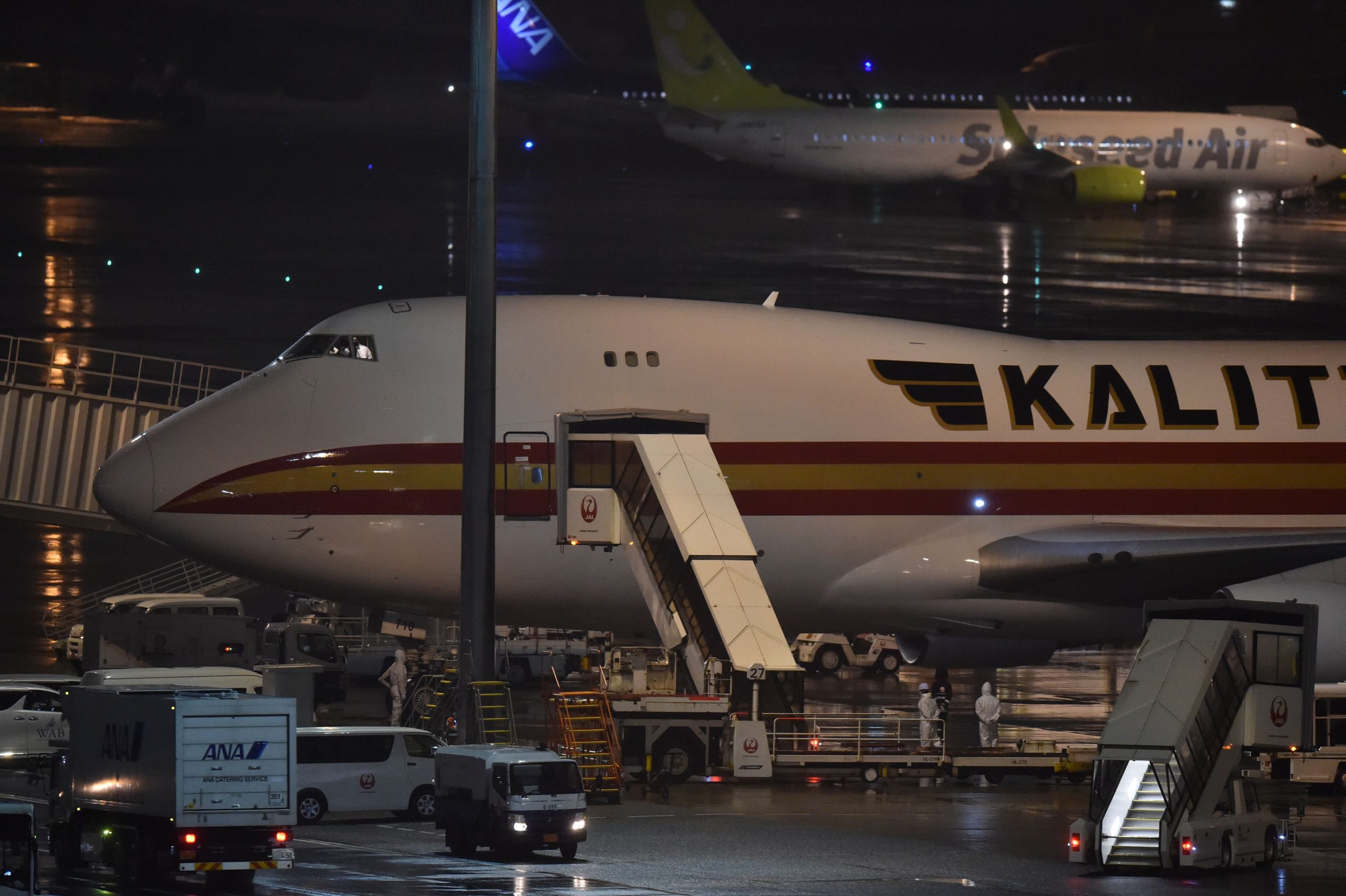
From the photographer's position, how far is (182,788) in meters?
19.2

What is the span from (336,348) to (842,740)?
10181 millimetres

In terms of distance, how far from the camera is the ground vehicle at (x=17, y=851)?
15.9 metres

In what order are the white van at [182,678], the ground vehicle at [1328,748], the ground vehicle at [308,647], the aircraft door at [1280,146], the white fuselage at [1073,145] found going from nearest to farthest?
the white van at [182,678] → the ground vehicle at [1328,748] → the ground vehicle at [308,647] → the white fuselage at [1073,145] → the aircraft door at [1280,146]

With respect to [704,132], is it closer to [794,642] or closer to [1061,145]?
[1061,145]

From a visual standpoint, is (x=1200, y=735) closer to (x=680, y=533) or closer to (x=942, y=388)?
(x=680, y=533)

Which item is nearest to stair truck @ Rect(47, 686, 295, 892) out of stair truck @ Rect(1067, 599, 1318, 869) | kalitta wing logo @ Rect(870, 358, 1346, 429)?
stair truck @ Rect(1067, 599, 1318, 869)

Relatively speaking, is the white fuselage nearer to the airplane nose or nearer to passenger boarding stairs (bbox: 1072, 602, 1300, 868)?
the airplane nose

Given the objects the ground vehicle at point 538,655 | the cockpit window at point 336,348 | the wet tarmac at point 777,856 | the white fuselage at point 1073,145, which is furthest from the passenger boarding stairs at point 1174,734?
the white fuselage at point 1073,145

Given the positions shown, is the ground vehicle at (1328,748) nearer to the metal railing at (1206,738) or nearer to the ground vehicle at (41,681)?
the metal railing at (1206,738)

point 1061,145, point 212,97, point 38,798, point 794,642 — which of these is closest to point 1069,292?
point 1061,145

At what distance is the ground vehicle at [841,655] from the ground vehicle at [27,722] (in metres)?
18.1

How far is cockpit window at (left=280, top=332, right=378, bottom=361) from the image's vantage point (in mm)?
29500

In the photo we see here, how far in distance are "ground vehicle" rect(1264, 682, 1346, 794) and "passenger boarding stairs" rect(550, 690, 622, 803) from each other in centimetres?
1085

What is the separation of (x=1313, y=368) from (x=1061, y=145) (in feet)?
257
